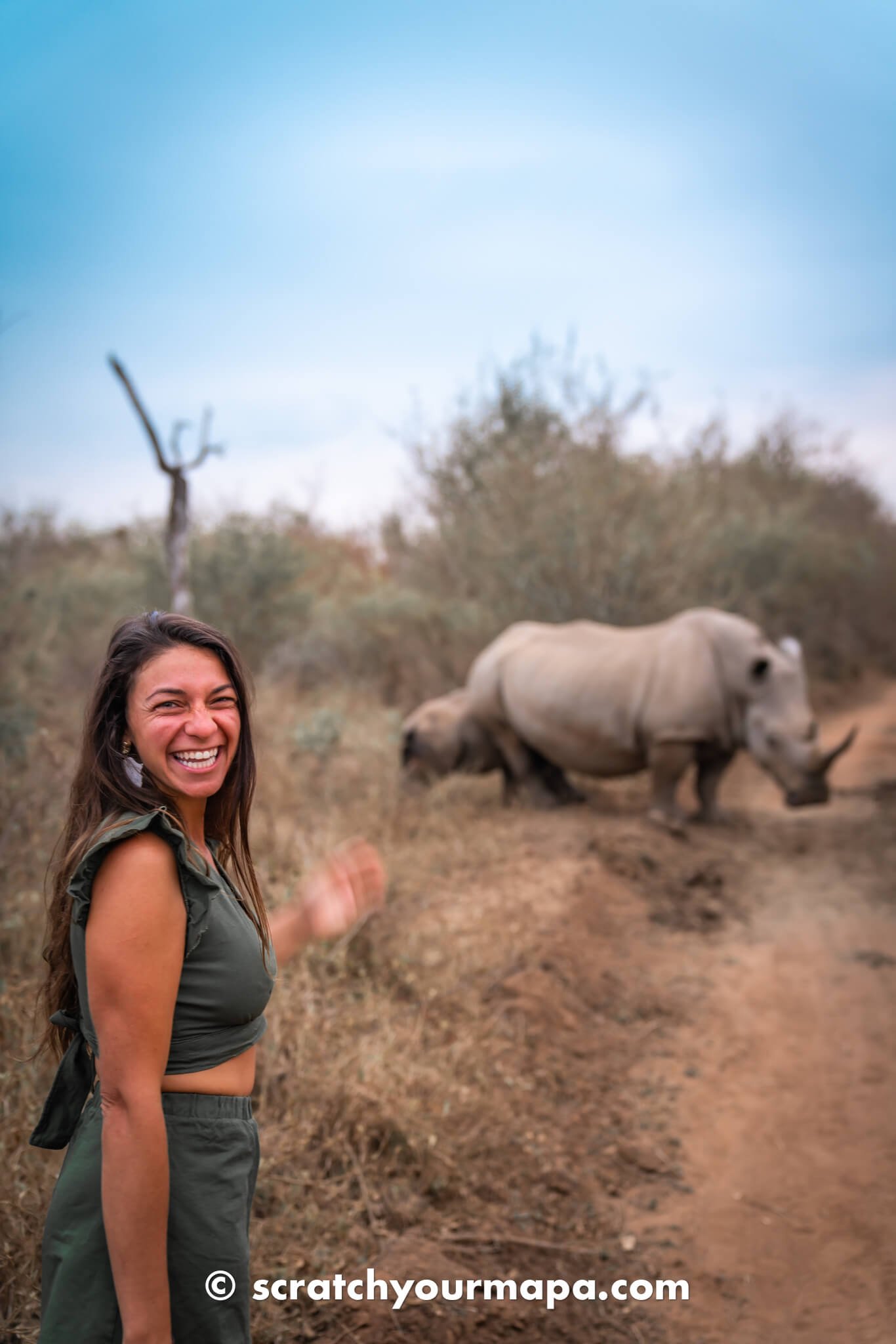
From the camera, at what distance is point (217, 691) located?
1685 mm

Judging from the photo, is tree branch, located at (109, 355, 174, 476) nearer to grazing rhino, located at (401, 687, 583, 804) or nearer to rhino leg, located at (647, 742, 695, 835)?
grazing rhino, located at (401, 687, 583, 804)

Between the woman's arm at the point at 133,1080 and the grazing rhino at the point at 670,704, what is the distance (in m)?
5.98

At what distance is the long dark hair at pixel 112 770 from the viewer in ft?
5.25

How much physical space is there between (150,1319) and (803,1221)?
8.05 feet

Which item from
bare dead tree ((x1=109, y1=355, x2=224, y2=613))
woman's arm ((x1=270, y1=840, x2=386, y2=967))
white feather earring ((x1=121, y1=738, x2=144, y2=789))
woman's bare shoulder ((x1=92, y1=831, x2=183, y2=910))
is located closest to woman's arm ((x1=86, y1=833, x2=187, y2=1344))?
woman's bare shoulder ((x1=92, y1=831, x2=183, y2=910))

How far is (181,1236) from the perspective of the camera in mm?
1482

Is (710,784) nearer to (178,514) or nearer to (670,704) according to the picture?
(670,704)

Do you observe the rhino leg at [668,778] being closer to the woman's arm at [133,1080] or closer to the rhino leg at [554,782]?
the rhino leg at [554,782]

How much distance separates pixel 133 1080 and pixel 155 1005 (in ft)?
0.35

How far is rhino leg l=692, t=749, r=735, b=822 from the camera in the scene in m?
7.44

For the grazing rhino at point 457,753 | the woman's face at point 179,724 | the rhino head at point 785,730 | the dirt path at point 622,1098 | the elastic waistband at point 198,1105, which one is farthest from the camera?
the grazing rhino at point 457,753

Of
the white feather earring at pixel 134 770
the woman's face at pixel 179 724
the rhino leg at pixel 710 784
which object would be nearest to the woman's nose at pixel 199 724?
the woman's face at pixel 179 724

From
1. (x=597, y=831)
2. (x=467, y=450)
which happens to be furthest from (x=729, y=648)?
(x=467, y=450)

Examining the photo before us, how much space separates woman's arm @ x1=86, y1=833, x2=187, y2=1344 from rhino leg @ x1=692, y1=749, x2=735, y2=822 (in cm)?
643
